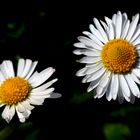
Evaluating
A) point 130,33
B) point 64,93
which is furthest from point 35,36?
point 130,33

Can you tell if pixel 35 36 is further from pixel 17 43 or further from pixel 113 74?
pixel 113 74

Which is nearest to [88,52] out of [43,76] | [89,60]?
[89,60]

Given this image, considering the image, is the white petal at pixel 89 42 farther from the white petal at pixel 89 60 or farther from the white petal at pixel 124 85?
the white petal at pixel 124 85

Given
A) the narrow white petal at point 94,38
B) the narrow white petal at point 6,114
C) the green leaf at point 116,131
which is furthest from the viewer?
the green leaf at point 116,131

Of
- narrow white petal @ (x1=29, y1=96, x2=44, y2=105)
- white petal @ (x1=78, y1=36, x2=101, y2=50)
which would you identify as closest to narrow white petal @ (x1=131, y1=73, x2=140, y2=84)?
white petal @ (x1=78, y1=36, x2=101, y2=50)

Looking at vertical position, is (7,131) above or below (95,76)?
below

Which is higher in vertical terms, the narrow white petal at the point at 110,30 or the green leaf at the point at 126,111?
the narrow white petal at the point at 110,30

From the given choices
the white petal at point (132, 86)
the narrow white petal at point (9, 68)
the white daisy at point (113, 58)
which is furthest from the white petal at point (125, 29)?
the narrow white petal at point (9, 68)

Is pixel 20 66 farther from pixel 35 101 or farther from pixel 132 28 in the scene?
pixel 132 28
